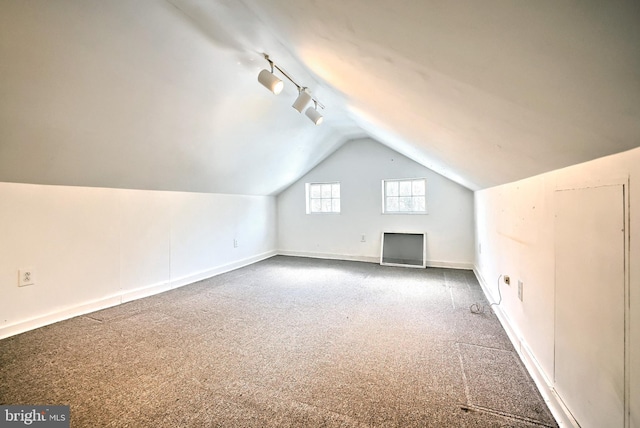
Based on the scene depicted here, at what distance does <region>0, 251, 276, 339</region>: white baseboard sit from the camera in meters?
2.29

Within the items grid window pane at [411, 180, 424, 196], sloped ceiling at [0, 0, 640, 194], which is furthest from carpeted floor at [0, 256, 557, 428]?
grid window pane at [411, 180, 424, 196]

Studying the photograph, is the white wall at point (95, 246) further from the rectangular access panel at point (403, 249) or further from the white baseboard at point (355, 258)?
the rectangular access panel at point (403, 249)

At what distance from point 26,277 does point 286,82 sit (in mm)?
2908

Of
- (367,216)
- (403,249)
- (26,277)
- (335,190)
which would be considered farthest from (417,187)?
(26,277)

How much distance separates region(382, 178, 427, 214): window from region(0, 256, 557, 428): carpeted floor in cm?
205

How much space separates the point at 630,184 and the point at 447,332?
174 cm

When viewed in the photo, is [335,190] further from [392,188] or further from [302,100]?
[302,100]

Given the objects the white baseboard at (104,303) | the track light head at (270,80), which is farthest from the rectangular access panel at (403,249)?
the track light head at (270,80)

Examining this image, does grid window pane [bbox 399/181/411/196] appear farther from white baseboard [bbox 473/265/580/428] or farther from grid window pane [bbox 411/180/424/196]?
white baseboard [bbox 473/265/580/428]

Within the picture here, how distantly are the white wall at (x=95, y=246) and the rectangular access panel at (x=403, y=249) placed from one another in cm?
283

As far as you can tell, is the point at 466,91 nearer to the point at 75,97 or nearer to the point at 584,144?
the point at 584,144

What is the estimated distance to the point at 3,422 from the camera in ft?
4.43

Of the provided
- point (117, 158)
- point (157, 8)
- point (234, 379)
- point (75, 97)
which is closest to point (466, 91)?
point (157, 8)

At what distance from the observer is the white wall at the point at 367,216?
4477 mm
